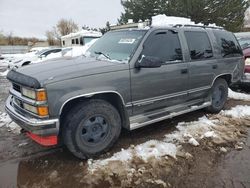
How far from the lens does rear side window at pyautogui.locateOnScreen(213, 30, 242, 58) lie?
5.76 meters

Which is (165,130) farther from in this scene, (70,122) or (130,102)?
(70,122)

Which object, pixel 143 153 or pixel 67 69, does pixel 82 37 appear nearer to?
pixel 67 69

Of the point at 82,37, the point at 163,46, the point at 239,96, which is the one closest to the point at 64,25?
the point at 82,37

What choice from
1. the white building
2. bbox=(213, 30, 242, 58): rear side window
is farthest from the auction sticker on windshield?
the white building

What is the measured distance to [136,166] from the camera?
3.64 metres

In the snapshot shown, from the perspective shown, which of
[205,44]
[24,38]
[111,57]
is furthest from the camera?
[24,38]

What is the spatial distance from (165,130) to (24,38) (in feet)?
222

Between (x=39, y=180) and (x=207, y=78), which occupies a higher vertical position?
(x=207, y=78)

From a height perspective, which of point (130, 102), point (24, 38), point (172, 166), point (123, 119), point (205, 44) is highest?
point (24, 38)

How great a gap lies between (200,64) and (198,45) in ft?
1.25

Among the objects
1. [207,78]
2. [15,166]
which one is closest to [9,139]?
[15,166]

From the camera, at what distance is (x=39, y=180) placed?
3.36 m

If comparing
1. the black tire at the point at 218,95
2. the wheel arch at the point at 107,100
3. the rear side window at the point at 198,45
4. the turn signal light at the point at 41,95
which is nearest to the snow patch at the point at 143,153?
the wheel arch at the point at 107,100

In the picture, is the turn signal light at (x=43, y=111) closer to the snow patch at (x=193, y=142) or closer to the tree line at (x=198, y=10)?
the snow patch at (x=193, y=142)
